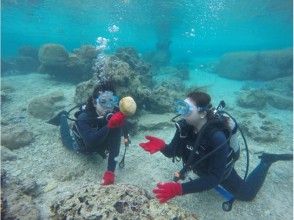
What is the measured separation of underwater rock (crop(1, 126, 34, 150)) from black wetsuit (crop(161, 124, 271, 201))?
14.0 feet

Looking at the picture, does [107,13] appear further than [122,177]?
Yes

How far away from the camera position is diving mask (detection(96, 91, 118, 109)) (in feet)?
16.6

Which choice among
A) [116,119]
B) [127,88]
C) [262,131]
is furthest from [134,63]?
[116,119]

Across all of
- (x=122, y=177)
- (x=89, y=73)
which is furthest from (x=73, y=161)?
(x=89, y=73)

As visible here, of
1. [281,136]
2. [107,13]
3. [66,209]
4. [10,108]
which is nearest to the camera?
[66,209]

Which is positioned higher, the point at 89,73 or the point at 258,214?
the point at 89,73

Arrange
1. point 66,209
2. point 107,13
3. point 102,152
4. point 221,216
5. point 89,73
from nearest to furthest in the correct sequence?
1. point 66,209
2. point 221,216
3. point 102,152
4. point 89,73
5. point 107,13

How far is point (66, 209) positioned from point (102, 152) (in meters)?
2.44

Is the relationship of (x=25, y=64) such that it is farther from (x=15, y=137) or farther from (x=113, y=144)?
(x=113, y=144)

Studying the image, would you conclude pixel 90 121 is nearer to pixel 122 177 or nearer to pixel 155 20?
pixel 122 177

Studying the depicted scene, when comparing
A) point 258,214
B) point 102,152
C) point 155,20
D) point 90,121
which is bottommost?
point 258,214

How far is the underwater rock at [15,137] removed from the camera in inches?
265

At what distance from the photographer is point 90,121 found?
529cm

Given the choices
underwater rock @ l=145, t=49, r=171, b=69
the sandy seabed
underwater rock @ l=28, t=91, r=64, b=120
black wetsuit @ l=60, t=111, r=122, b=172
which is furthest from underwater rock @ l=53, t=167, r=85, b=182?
underwater rock @ l=145, t=49, r=171, b=69
